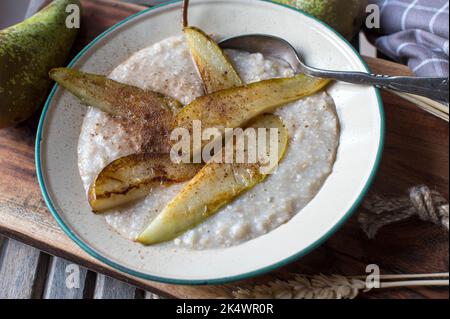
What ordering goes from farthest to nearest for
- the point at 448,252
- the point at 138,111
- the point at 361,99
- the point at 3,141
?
the point at 3,141 < the point at 138,111 < the point at 361,99 < the point at 448,252

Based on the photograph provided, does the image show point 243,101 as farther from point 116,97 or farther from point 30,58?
point 30,58

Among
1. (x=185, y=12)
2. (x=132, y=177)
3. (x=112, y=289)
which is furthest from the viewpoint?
(x=185, y=12)

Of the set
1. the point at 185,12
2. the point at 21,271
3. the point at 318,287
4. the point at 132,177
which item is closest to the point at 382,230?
the point at 318,287

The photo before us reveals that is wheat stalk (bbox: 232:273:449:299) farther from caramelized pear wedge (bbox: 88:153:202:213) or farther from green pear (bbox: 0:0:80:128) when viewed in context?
green pear (bbox: 0:0:80:128)

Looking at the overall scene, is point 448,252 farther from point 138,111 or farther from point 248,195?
point 138,111

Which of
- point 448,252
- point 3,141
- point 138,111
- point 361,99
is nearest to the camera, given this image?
point 448,252

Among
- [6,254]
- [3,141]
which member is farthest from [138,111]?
[6,254]

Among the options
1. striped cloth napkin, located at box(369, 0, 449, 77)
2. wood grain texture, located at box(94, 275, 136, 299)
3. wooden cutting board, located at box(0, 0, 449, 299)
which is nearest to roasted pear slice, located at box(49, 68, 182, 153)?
wooden cutting board, located at box(0, 0, 449, 299)
